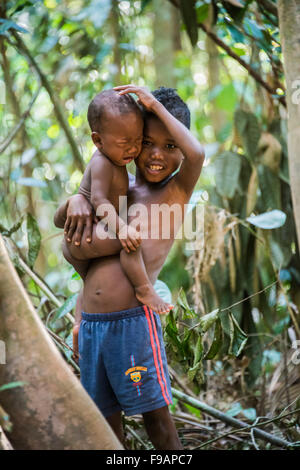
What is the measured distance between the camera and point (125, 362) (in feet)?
5.22

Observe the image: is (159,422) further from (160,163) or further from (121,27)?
(121,27)

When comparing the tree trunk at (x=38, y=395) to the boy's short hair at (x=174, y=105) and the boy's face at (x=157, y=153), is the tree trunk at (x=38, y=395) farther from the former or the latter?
the boy's short hair at (x=174, y=105)

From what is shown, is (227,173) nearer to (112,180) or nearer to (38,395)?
(112,180)

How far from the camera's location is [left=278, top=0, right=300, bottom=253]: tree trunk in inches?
66.5

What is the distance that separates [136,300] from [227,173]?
1775 mm

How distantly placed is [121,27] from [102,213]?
233 cm

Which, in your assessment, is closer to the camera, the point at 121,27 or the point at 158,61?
the point at 121,27

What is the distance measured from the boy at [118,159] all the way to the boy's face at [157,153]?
0.04 m

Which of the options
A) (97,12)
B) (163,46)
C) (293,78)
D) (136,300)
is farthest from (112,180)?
(163,46)

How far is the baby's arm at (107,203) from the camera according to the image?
1.55 meters

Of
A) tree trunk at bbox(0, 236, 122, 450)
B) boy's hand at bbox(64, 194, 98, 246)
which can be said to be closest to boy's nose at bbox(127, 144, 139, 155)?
boy's hand at bbox(64, 194, 98, 246)

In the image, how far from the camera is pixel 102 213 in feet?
5.25

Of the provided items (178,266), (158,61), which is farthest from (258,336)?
(158,61)

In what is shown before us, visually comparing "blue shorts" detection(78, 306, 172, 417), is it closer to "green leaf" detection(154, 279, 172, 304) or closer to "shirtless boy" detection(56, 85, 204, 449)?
"shirtless boy" detection(56, 85, 204, 449)
